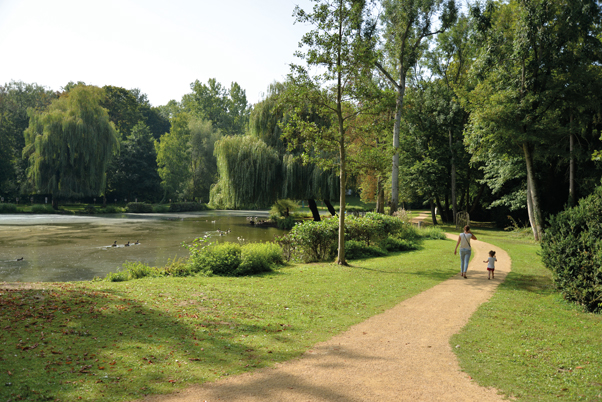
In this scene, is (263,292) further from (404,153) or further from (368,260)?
(404,153)

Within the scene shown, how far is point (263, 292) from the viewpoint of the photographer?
405 inches

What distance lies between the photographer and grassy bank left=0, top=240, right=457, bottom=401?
479 cm

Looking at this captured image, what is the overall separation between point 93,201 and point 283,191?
131 ft

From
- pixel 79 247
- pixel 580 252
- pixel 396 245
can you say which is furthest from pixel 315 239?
pixel 79 247

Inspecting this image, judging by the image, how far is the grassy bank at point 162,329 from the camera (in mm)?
4785

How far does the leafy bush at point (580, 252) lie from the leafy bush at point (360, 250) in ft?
26.8

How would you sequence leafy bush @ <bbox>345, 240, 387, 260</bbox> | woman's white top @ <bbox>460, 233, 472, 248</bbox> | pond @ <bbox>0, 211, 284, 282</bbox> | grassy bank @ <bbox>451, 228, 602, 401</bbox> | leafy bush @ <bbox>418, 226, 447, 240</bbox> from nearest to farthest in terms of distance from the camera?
1. grassy bank @ <bbox>451, 228, 602, 401</bbox>
2. woman's white top @ <bbox>460, 233, 472, 248</bbox>
3. pond @ <bbox>0, 211, 284, 282</bbox>
4. leafy bush @ <bbox>345, 240, 387, 260</bbox>
5. leafy bush @ <bbox>418, 226, 447, 240</bbox>

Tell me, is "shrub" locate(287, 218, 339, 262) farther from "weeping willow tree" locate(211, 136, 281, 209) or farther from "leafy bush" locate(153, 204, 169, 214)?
"leafy bush" locate(153, 204, 169, 214)

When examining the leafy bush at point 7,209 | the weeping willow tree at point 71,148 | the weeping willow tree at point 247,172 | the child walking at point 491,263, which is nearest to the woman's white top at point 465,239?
the child walking at point 491,263

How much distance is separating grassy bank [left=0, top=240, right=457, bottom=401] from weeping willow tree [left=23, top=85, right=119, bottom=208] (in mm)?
42275

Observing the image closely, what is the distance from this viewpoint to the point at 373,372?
5414 millimetres

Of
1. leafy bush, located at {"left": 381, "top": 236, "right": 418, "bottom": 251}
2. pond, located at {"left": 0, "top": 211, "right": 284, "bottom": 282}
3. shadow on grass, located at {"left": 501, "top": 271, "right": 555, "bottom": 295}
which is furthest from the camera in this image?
leafy bush, located at {"left": 381, "top": 236, "right": 418, "bottom": 251}

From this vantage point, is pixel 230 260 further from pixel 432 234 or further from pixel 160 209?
pixel 160 209

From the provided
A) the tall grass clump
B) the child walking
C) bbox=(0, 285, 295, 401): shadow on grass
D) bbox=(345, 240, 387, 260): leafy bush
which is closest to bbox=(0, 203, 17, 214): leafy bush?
the tall grass clump
